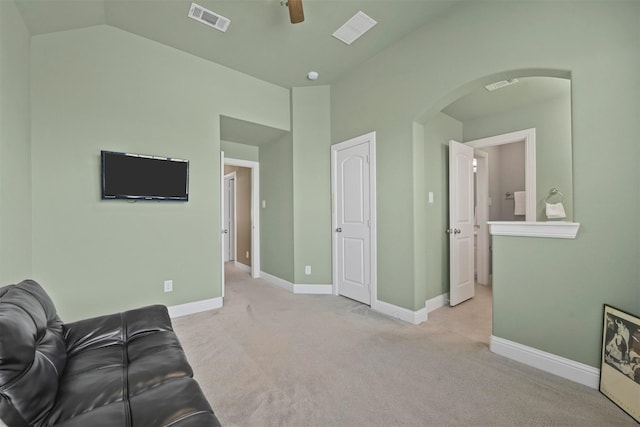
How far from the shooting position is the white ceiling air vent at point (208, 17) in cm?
248

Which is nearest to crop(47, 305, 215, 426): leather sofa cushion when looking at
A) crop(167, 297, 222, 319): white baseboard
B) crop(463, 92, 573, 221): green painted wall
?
crop(167, 297, 222, 319): white baseboard

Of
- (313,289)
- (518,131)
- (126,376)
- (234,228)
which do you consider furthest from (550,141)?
(234,228)

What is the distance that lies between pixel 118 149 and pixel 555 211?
493 cm

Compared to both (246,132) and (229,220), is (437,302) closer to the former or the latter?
(246,132)

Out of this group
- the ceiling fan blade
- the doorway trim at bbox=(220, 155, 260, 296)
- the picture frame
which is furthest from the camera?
the doorway trim at bbox=(220, 155, 260, 296)

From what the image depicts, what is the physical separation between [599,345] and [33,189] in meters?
4.44

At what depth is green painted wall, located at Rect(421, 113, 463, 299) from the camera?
10.8 feet

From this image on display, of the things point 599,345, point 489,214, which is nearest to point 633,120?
point 599,345

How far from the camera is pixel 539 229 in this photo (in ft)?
6.44

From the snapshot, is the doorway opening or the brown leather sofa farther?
the doorway opening

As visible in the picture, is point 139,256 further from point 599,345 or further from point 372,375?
point 599,345

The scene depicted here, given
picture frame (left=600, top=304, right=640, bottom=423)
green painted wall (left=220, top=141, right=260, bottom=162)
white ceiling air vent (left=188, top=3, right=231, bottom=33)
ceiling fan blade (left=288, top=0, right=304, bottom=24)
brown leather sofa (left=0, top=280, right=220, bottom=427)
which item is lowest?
picture frame (left=600, top=304, right=640, bottom=423)

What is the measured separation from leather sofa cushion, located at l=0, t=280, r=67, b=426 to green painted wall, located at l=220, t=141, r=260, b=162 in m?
3.49

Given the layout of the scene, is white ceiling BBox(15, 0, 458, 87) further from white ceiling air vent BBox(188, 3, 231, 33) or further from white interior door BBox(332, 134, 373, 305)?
white interior door BBox(332, 134, 373, 305)
